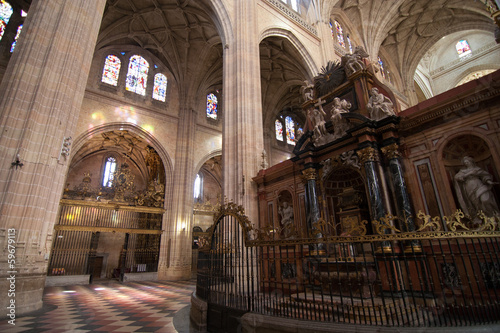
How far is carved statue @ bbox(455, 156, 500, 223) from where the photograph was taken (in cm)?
460

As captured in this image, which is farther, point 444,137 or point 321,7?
point 321,7

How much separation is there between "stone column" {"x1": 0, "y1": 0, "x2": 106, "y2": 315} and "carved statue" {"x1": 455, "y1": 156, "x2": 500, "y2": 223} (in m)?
9.25

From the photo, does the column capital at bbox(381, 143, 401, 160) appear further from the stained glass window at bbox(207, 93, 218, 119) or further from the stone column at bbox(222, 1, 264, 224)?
the stained glass window at bbox(207, 93, 218, 119)

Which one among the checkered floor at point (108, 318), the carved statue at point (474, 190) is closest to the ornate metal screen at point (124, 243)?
the checkered floor at point (108, 318)

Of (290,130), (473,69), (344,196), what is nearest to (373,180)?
(344,196)

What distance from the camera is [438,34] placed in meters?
21.7

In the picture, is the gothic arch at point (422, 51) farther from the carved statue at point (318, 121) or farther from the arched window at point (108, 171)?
the arched window at point (108, 171)

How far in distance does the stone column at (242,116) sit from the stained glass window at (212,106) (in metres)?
8.69

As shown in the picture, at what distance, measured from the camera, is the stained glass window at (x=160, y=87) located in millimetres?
18145

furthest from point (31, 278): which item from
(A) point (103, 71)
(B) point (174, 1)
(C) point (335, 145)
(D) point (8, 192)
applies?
(B) point (174, 1)

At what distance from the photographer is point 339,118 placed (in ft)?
23.1

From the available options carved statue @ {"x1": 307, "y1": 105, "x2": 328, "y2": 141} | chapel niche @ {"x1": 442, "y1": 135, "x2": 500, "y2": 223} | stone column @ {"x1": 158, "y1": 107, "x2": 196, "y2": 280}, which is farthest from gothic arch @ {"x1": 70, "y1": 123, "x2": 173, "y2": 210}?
chapel niche @ {"x1": 442, "y1": 135, "x2": 500, "y2": 223}

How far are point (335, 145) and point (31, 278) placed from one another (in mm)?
8103

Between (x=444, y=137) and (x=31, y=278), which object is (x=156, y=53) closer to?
(x=31, y=278)
